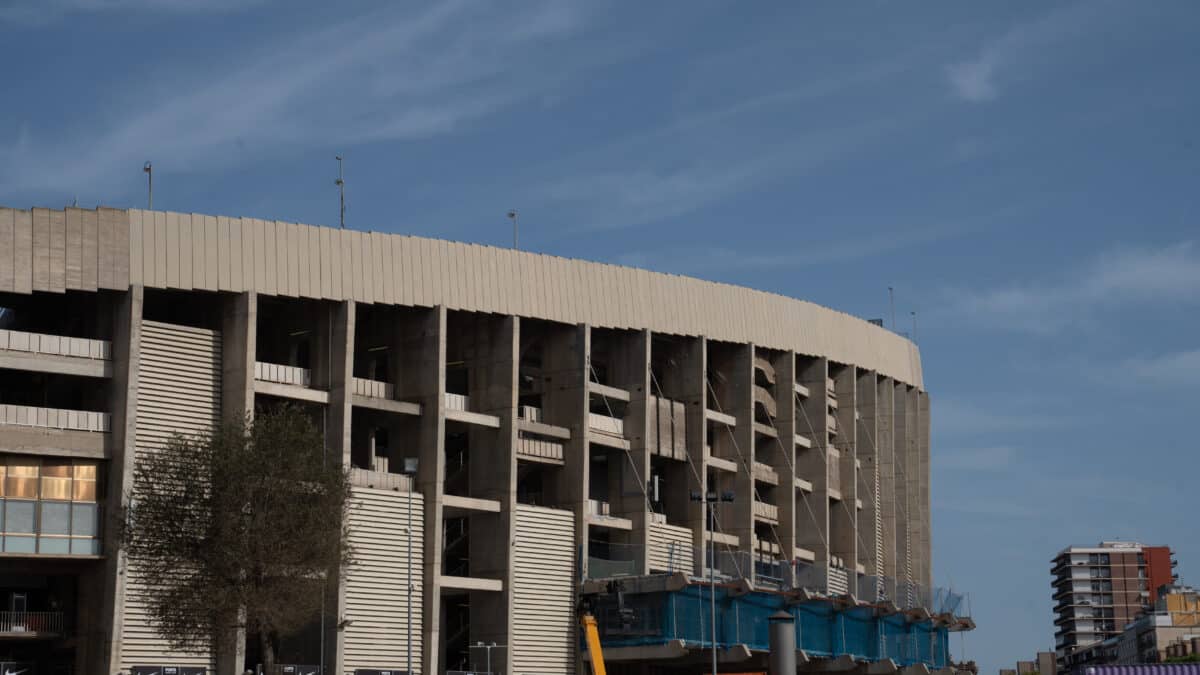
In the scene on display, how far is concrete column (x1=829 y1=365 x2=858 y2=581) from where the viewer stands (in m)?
104

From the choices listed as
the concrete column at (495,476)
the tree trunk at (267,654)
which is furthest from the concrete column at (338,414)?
the tree trunk at (267,654)

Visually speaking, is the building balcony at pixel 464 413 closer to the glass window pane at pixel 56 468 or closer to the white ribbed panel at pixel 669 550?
the white ribbed panel at pixel 669 550

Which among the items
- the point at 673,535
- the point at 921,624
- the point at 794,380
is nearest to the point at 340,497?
the point at 673,535

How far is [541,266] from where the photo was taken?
82.2 m

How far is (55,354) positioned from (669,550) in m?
33.5

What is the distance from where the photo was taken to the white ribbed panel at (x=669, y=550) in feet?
280

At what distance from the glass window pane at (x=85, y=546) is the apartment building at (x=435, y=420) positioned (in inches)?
3.4

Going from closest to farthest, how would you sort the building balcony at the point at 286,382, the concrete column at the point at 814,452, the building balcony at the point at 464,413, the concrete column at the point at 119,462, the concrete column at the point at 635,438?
the concrete column at the point at 119,462
the building balcony at the point at 286,382
the building balcony at the point at 464,413
the concrete column at the point at 635,438
the concrete column at the point at 814,452

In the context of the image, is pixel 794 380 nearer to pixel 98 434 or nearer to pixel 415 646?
pixel 415 646

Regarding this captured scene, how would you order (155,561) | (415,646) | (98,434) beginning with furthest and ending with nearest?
(415,646)
(98,434)
(155,561)

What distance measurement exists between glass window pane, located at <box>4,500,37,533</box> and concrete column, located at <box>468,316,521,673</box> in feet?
70.0

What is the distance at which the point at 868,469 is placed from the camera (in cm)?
10706

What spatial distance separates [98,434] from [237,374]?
6.01m

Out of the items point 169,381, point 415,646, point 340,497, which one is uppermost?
point 169,381
